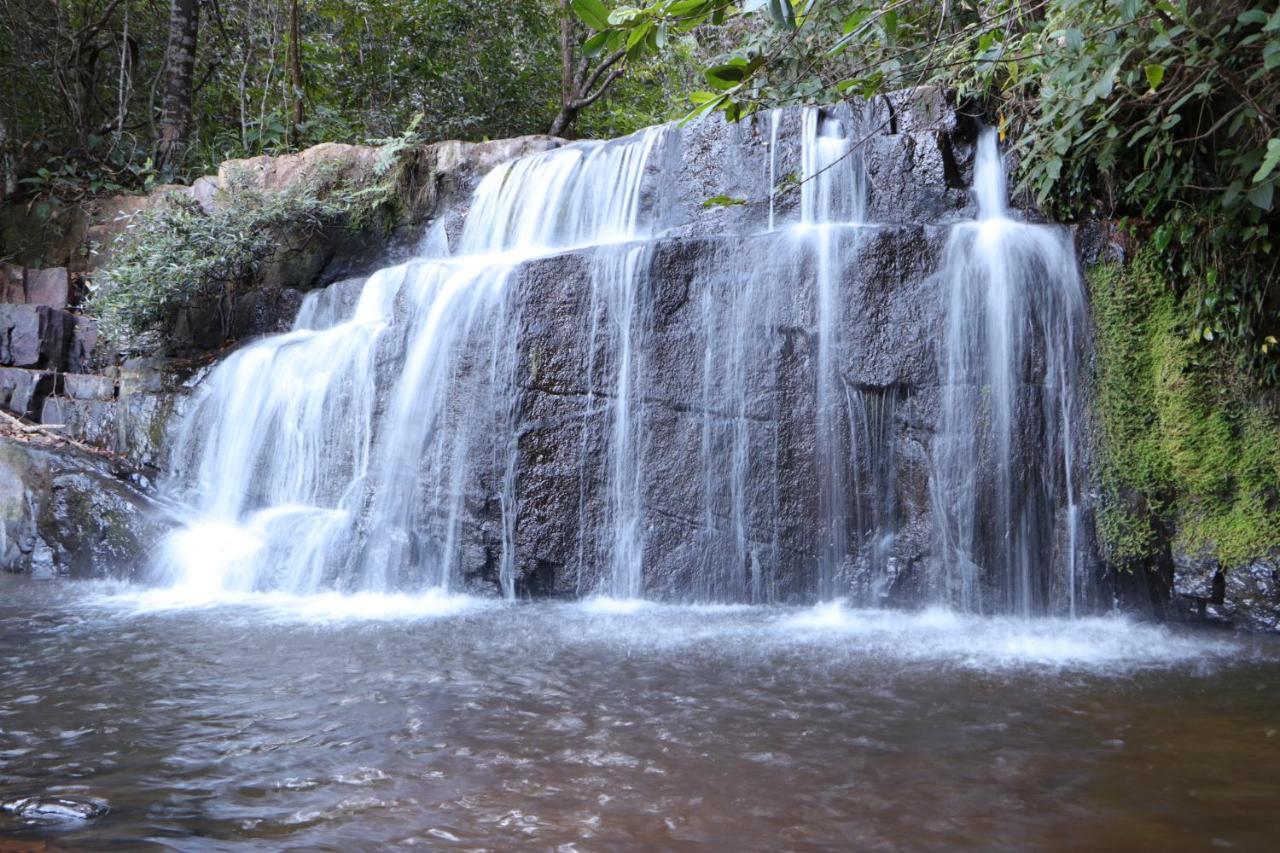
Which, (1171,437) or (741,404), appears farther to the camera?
(741,404)

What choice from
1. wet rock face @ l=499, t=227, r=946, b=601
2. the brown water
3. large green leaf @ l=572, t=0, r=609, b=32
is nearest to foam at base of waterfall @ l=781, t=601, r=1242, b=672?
the brown water

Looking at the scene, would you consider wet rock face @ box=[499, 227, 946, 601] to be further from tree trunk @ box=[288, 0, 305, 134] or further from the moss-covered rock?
tree trunk @ box=[288, 0, 305, 134]

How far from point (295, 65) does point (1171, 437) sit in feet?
42.1

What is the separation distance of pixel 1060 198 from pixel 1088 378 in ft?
4.56

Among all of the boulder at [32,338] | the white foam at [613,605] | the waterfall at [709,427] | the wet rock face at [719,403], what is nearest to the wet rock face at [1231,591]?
the waterfall at [709,427]

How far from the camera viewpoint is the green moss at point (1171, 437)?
18.1 feet

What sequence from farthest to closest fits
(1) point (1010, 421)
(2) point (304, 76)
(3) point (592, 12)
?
(2) point (304, 76)
(1) point (1010, 421)
(3) point (592, 12)

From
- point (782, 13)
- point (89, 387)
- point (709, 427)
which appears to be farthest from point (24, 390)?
point (782, 13)

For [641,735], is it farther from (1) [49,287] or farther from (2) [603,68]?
(2) [603,68]

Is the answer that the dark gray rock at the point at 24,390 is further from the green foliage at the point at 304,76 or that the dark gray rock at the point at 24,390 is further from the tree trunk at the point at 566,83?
the tree trunk at the point at 566,83

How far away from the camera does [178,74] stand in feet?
42.9

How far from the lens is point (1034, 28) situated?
656 cm

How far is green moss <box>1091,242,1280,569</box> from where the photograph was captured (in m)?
5.50

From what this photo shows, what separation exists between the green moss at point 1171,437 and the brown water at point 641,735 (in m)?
0.64
